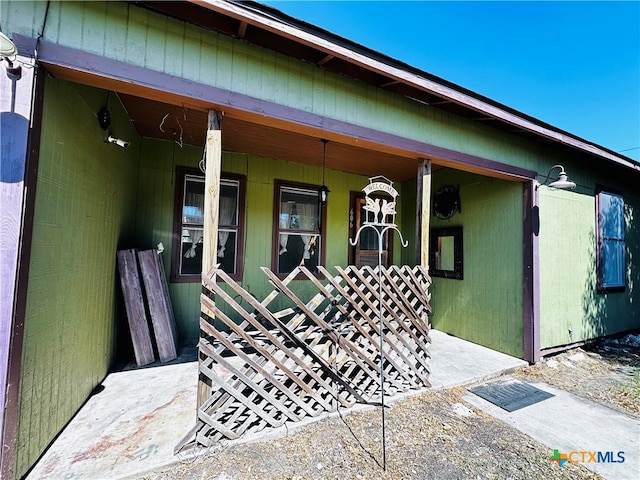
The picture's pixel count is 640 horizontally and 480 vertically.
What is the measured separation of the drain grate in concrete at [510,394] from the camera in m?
2.62

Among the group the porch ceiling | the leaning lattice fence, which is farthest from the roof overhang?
the leaning lattice fence

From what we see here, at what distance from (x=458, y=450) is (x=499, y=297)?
2.58 meters

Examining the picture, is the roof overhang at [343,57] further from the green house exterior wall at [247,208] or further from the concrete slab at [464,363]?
the concrete slab at [464,363]

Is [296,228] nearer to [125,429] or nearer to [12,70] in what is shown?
[125,429]

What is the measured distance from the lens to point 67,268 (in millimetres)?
1959

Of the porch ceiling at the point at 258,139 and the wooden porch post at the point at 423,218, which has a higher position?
the porch ceiling at the point at 258,139

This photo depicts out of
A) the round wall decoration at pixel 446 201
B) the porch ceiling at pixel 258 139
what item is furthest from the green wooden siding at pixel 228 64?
the round wall decoration at pixel 446 201

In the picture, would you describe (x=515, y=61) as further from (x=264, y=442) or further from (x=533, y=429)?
(x=264, y=442)

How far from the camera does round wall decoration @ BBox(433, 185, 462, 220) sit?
452 cm

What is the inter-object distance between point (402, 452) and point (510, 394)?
5.35 ft

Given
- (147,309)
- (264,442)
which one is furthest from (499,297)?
(147,309)

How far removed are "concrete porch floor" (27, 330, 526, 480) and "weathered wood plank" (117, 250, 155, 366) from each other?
0.20 meters

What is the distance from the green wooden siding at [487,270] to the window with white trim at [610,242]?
1944 millimetres

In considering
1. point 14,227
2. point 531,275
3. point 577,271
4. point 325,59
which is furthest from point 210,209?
point 577,271
